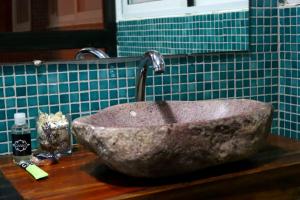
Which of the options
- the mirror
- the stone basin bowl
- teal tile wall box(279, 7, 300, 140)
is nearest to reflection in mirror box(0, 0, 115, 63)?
the mirror

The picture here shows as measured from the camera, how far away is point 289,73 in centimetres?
159

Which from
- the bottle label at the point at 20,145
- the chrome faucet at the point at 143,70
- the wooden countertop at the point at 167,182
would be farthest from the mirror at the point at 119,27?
the wooden countertop at the point at 167,182

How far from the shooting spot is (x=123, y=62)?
139cm

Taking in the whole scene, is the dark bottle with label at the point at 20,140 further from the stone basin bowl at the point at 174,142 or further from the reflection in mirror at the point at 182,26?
the reflection in mirror at the point at 182,26

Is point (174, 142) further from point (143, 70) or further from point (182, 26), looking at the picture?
point (182, 26)

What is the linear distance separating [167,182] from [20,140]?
0.40 metres

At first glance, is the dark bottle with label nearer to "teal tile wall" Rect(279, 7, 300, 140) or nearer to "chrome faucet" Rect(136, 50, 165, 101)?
"chrome faucet" Rect(136, 50, 165, 101)

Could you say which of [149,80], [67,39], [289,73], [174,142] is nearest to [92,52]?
[67,39]

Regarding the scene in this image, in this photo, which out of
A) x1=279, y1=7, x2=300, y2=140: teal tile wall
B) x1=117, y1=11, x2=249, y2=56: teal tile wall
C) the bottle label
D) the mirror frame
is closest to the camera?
the bottle label

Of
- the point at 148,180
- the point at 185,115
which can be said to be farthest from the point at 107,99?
the point at 148,180

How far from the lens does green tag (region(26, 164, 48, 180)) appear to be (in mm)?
1089

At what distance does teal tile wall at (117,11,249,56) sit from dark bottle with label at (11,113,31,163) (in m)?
0.36

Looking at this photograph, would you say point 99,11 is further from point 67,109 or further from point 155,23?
point 67,109

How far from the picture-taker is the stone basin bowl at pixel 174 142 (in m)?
0.99
